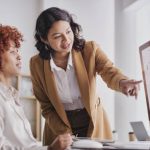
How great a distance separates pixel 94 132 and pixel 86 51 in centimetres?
40

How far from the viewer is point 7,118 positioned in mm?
1262

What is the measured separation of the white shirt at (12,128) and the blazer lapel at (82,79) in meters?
0.41

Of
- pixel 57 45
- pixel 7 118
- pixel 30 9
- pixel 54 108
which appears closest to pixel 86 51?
pixel 57 45

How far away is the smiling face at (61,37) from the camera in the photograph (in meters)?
1.68

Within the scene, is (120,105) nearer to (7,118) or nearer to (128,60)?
(128,60)

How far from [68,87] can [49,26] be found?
311 mm

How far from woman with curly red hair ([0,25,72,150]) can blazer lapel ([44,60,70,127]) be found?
26 cm

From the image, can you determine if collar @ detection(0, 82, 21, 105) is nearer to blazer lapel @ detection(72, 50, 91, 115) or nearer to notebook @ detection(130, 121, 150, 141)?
blazer lapel @ detection(72, 50, 91, 115)

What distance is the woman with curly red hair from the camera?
119 centimetres

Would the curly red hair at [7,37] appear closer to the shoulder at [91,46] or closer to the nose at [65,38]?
the nose at [65,38]

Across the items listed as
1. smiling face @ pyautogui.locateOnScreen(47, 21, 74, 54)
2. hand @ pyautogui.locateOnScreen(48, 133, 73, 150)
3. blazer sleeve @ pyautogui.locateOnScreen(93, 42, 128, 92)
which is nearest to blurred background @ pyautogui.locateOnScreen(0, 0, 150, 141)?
blazer sleeve @ pyautogui.locateOnScreen(93, 42, 128, 92)

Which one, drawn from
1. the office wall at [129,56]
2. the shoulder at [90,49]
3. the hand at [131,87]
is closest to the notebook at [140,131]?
the hand at [131,87]

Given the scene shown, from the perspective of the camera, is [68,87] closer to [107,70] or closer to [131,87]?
[107,70]

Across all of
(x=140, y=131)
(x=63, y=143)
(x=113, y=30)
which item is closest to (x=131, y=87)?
(x=140, y=131)
